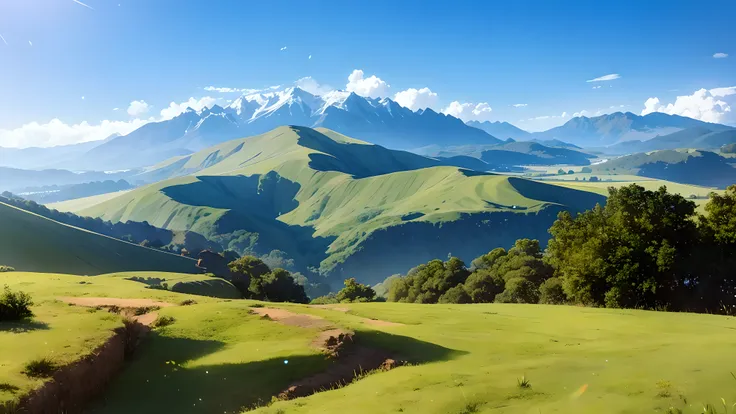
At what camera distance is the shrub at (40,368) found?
1548 centimetres

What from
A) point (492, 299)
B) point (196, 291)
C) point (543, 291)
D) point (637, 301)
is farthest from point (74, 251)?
point (637, 301)

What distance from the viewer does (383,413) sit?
44.6 ft

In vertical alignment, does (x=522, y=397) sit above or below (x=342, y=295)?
above

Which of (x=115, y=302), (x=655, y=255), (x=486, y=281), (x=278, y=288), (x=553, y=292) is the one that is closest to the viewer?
(x=115, y=302)

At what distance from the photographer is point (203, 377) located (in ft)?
61.4

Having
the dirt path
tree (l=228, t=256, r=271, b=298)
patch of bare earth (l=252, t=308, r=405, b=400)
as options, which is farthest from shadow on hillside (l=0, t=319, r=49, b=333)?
tree (l=228, t=256, r=271, b=298)

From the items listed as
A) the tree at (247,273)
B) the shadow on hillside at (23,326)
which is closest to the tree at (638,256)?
the shadow on hillside at (23,326)

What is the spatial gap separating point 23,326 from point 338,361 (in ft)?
47.6

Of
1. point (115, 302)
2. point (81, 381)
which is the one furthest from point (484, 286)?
point (81, 381)

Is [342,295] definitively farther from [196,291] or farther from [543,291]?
[543,291]

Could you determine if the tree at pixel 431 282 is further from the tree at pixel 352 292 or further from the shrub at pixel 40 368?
the shrub at pixel 40 368

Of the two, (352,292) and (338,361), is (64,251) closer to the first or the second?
(352,292)

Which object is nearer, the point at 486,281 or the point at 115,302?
the point at 115,302

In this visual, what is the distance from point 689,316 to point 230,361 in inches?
1332
